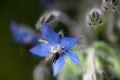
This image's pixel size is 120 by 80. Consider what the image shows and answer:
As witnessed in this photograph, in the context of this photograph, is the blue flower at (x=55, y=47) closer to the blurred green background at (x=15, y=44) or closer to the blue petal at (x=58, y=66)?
the blue petal at (x=58, y=66)

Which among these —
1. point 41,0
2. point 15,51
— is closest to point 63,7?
point 41,0

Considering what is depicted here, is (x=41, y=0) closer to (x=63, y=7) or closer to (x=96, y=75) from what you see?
(x=63, y=7)

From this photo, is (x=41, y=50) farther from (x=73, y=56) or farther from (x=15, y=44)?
(x=15, y=44)

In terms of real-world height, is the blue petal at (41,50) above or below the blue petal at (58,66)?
above

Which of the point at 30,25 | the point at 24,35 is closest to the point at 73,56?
the point at 24,35

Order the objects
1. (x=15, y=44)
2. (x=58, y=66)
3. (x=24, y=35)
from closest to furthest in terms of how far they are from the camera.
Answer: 1. (x=58, y=66)
2. (x=24, y=35)
3. (x=15, y=44)

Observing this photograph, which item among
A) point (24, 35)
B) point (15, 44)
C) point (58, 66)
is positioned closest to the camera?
point (58, 66)

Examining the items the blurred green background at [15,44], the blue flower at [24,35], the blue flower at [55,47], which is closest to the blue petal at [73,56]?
the blue flower at [55,47]
